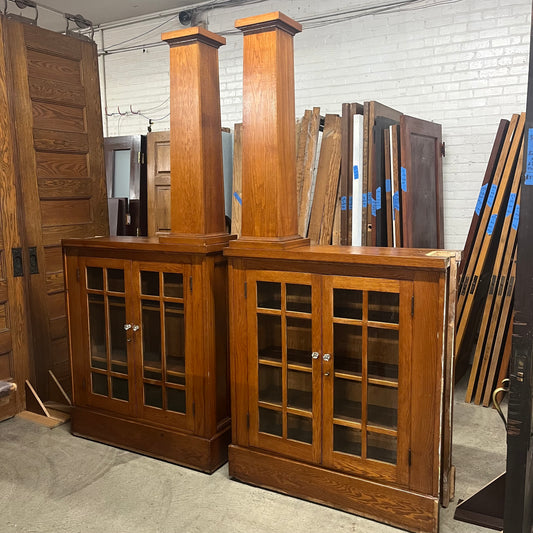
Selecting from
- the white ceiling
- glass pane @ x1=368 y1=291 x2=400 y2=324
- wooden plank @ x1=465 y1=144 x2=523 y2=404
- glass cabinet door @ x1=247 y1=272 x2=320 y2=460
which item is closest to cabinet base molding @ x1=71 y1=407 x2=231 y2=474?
glass cabinet door @ x1=247 y1=272 x2=320 y2=460

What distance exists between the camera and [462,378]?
414 cm

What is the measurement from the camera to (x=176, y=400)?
2791 mm

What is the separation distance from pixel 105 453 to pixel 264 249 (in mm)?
1473

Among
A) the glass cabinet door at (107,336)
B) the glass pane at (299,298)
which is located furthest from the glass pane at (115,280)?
the glass pane at (299,298)

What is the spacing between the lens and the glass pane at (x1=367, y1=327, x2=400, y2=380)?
7.27 ft

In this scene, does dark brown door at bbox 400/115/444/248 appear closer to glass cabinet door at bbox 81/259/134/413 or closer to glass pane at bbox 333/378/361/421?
glass pane at bbox 333/378/361/421

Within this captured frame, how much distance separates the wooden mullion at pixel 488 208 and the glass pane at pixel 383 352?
5.71 ft

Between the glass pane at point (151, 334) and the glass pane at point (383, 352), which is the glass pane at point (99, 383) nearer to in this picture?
the glass pane at point (151, 334)

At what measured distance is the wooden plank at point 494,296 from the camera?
3645 millimetres

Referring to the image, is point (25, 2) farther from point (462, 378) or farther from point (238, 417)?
point (462, 378)

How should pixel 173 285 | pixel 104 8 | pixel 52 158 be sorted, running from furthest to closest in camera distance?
pixel 104 8 < pixel 52 158 < pixel 173 285

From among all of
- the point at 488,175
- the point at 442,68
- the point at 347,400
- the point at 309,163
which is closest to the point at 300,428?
the point at 347,400

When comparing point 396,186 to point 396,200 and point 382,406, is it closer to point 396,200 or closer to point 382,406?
point 396,200

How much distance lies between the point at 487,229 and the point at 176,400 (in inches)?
95.1
